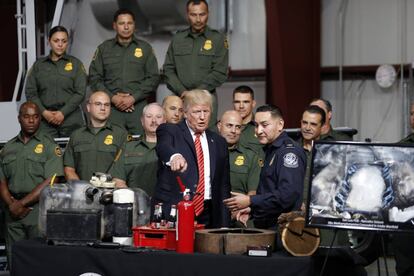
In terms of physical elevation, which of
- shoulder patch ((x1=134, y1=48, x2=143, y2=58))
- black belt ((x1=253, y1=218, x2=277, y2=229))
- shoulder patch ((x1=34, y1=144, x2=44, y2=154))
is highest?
shoulder patch ((x1=134, y1=48, x2=143, y2=58))

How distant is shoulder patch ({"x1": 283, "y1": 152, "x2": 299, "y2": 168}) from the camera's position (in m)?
5.38

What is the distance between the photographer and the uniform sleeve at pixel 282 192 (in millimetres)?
5359

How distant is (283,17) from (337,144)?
244 inches

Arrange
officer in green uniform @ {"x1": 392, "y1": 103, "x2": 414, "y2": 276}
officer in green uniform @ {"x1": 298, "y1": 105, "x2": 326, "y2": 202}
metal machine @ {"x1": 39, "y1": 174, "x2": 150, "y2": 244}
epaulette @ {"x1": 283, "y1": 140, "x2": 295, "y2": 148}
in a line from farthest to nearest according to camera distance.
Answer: officer in green uniform @ {"x1": 298, "y1": 105, "x2": 326, "y2": 202} < officer in green uniform @ {"x1": 392, "y1": 103, "x2": 414, "y2": 276} < epaulette @ {"x1": 283, "y1": 140, "x2": 295, "y2": 148} < metal machine @ {"x1": 39, "y1": 174, "x2": 150, "y2": 244}

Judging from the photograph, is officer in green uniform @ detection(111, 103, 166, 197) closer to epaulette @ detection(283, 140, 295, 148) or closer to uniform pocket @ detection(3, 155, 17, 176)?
uniform pocket @ detection(3, 155, 17, 176)

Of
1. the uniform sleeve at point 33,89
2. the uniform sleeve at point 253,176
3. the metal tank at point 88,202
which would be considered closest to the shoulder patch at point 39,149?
the uniform sleeve at point 33,89

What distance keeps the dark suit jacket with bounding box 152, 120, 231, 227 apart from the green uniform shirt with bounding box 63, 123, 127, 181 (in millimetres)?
1804

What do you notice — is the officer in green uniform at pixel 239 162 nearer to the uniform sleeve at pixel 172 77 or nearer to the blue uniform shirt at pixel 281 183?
the uniform sleeve at pixel 172 77

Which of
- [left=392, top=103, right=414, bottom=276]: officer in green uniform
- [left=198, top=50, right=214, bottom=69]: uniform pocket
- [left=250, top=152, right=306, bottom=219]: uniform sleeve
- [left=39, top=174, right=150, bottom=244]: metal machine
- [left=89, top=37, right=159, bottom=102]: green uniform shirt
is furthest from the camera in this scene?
[left=89, top=37, right=159, bottom=102]: green uniform shirt

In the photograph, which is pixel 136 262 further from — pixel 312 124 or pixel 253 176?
pixel 312 124

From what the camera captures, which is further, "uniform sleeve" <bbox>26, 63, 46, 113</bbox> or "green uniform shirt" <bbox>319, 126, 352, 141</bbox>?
"uniform sleeve" <bbox>26, 63, 46, 113</bbox>

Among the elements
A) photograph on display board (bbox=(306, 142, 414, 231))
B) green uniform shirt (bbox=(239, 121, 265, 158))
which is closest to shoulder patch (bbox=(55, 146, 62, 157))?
green uniform shirt (bbox=(239, 121, 265, 158))

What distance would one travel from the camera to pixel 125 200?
5.17 m

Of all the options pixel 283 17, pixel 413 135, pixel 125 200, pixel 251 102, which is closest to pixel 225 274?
pixel 125 200
